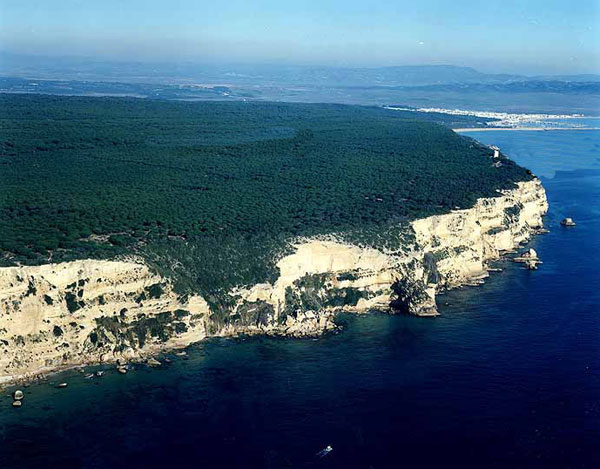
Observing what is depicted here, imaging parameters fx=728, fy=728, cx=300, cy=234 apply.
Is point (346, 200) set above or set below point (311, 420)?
above

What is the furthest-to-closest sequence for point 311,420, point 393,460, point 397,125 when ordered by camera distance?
point 397,125 < point 311,420 < point 393,460

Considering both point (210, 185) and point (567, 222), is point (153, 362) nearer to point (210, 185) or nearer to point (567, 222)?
point (210, 185)

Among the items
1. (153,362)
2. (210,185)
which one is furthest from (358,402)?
(210,185)

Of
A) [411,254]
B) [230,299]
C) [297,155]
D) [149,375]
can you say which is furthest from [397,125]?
[149,375]

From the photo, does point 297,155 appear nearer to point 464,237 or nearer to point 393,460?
point 464,237

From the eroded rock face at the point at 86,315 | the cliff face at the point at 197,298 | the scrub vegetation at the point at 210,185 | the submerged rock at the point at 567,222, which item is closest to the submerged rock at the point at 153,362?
the cliff face at the point at 197,298
